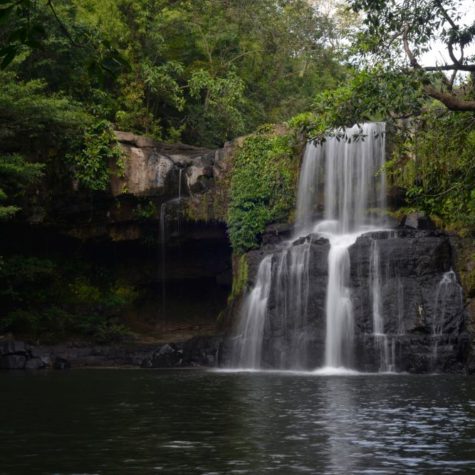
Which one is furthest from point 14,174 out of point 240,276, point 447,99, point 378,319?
point 447,99

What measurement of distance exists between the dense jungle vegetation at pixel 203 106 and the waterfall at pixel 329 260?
3.15ft

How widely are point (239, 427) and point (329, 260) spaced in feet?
52.6

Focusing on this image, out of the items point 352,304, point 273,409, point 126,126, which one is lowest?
point 273,409

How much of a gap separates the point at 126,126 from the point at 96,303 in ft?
25.2

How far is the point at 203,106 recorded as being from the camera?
39500 millimetres

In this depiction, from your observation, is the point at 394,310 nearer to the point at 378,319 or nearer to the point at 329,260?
the point at 378,319

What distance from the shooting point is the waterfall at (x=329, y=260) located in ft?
88.7

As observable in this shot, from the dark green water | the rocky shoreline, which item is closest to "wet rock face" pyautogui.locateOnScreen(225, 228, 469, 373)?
the rocky shoreline

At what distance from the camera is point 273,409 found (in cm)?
1452

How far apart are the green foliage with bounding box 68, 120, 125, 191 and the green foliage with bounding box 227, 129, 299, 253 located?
439 cm

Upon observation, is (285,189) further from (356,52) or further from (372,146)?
(356,52)

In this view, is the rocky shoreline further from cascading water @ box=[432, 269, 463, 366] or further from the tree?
the tree

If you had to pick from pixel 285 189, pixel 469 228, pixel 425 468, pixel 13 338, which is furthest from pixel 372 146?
pixel 425 468

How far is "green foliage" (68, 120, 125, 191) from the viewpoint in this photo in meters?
31.7
